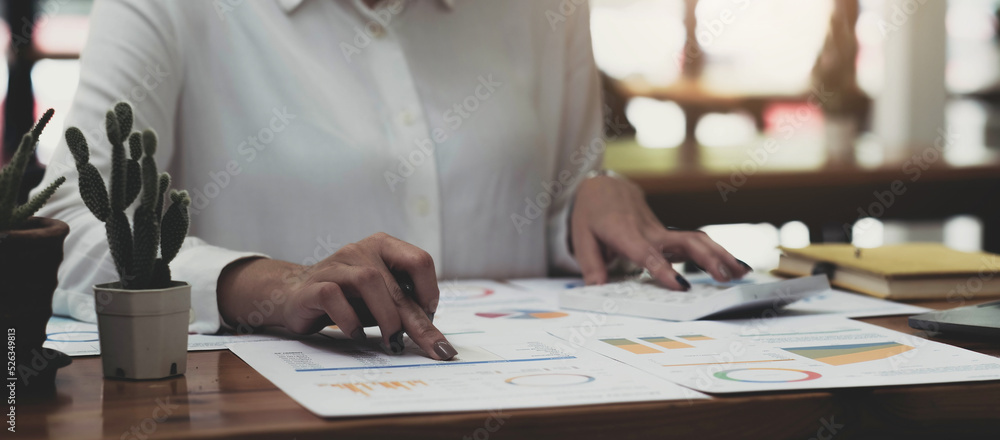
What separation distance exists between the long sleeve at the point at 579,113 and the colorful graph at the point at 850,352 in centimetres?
76

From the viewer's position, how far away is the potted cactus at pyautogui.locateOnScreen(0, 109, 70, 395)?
1.96ft

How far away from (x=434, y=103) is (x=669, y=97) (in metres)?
4.43

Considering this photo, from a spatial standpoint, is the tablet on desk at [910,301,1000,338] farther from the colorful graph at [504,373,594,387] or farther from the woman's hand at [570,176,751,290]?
the colorful graph at [504,373,594,387]

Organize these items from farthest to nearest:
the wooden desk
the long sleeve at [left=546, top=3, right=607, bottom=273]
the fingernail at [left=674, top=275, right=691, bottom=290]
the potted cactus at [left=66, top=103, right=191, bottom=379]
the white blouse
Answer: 1. the long sleeve at [left=546, top=3, right=607, bottom=273]
2. the white blouse
3. the fingernail at [left=674, top=275, right=691, bottom=290]
4. the potted cactus at [left=66, top=103, right=191, bottom=379]
5. the wooden desk

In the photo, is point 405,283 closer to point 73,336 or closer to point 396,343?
point 396,343

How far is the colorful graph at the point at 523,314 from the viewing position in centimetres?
94

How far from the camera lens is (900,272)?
3.56 ft

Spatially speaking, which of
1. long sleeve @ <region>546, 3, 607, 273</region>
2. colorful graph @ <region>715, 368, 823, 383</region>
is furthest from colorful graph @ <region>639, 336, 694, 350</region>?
long sleeve @ <region>546, 3, 607, 273</region>

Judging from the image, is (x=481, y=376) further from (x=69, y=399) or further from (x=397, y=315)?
(x=69, y=399)

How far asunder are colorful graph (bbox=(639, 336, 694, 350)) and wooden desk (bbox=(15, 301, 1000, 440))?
Answer: 0.17 m

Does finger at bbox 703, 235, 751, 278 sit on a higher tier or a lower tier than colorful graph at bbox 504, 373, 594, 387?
higher

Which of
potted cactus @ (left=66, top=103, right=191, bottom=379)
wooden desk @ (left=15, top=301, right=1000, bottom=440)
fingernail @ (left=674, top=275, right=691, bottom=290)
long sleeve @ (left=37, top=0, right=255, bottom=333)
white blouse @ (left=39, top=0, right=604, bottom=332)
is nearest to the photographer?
wooden desk @ (left=15, top=301, right=1000, bottom=440)

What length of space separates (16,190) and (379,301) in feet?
0.88

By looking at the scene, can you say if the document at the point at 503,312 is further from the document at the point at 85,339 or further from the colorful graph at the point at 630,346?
the document at the point at 85,339
